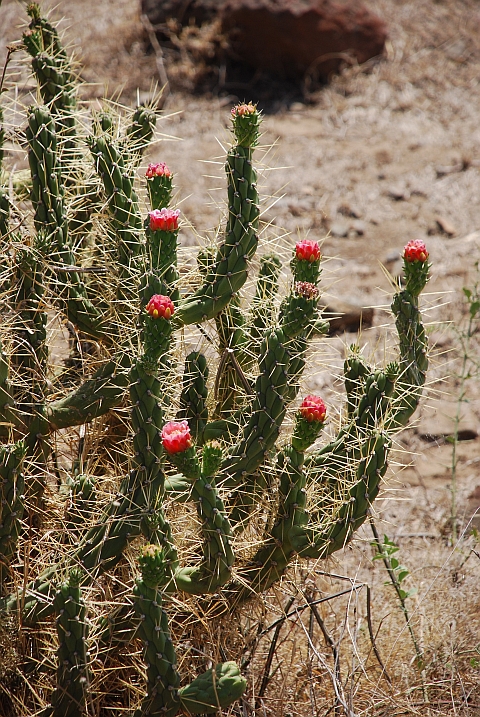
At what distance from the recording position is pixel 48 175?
8.50 ft

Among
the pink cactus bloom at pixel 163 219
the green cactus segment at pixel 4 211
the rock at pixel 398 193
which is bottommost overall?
the rock at pixel 398 193

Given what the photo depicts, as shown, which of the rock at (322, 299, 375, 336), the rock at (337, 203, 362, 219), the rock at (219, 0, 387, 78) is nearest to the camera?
the rock at (322, 299, 375, 336)

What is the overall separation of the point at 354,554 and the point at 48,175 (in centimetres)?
204

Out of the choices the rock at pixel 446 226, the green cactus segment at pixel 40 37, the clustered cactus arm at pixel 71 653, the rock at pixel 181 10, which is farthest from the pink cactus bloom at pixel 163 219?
the rock at pixel 181 10

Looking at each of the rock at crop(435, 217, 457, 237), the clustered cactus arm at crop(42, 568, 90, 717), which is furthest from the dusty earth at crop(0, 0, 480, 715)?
the clustered cactus arm at crop(42, 568, 90, 717)

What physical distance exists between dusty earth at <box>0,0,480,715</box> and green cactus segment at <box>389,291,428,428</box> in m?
0.07

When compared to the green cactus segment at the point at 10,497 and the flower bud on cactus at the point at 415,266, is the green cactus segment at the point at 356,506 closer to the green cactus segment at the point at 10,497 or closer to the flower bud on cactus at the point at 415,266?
the flower bud on cactus at the point at 415,266

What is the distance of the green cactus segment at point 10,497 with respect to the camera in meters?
2.24

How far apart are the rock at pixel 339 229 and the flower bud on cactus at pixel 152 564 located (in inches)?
162

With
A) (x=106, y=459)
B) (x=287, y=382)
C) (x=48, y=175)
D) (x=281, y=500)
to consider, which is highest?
(x=48, y=175)

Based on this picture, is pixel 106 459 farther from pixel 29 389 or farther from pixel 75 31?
pixel 75 31

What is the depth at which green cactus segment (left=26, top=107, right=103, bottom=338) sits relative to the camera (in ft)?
8.42

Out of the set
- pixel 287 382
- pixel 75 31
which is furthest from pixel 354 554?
pixel 75 31

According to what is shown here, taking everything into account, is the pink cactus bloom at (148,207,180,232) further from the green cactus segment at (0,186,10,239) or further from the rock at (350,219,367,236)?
the rock at (350,219,367,236)
